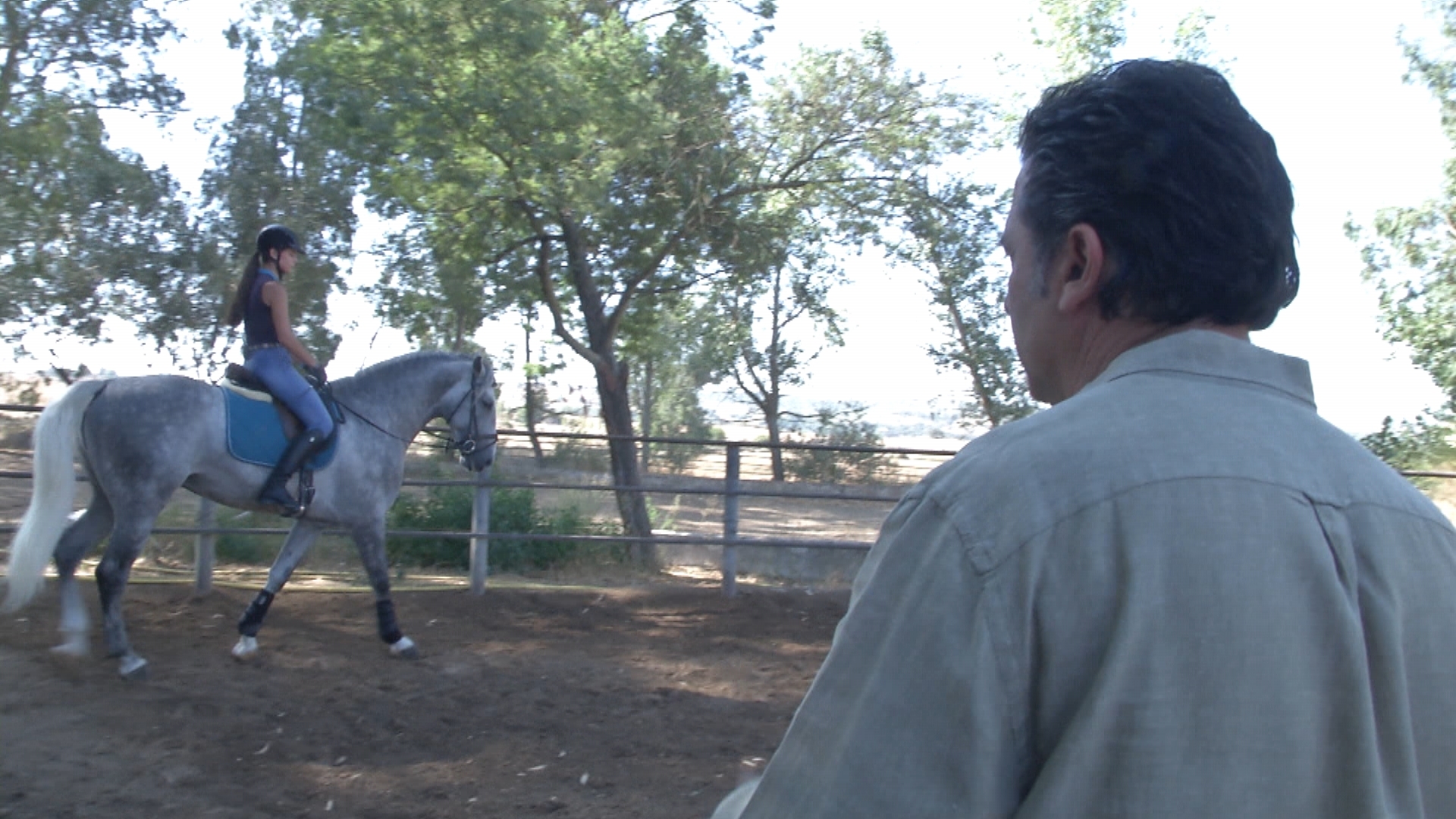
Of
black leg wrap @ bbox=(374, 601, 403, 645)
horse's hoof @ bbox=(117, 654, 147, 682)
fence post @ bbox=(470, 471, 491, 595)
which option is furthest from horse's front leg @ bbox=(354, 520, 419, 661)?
fence post @ bbox=(470, 471, 491, 595)

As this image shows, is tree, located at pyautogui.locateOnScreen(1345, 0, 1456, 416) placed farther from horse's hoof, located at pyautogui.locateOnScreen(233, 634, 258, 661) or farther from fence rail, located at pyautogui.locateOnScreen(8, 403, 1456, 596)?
horse's hoof, located at pyautogui.locateOnScreen(233, 634, 258, 661)

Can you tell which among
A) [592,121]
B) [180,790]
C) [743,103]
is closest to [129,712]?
[180,790]

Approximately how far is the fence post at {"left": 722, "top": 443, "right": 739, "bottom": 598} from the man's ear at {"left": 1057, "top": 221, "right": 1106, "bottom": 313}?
820 centimetres

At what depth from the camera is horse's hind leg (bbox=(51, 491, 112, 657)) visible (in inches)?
255

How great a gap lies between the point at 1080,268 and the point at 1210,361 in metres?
0.15

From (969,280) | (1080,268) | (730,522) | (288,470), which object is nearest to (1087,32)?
(969,280)

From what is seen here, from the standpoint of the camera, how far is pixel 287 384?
22.2 feet

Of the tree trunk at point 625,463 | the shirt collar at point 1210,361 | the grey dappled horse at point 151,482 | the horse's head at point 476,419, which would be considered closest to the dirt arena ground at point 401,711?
the grey dappled horse at point 151,482

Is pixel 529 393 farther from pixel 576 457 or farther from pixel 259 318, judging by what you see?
pixel 259 318

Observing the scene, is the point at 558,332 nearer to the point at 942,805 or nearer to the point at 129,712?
the point at 129,712

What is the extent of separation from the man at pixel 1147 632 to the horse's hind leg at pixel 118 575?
643cm

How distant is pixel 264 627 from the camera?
7.66 meters

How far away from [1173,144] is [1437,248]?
20.8 m

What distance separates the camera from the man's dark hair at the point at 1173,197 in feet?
3.55
